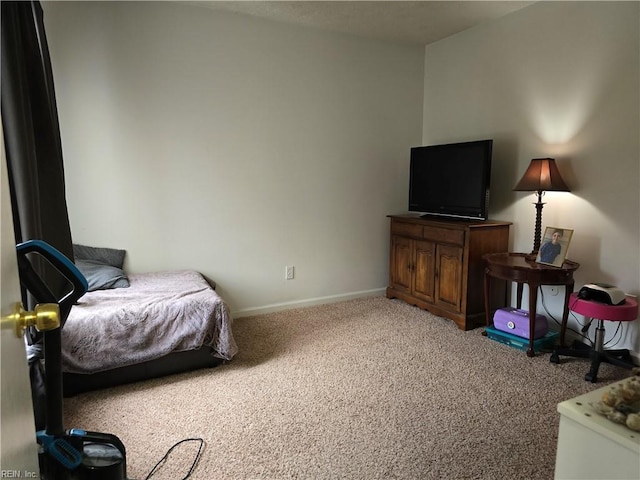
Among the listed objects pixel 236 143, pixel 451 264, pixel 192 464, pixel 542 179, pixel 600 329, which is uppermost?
pixel 236 143

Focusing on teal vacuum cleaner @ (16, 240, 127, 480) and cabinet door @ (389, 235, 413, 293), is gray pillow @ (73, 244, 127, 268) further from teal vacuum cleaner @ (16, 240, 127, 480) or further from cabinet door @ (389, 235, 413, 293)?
cabinet door @ (389, 235, 413, 293)

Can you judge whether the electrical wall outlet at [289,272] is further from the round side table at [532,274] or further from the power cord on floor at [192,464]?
the power cord on floor at [192,464]

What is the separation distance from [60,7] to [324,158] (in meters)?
2.22

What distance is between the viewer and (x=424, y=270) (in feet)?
12.0

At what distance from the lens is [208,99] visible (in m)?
3.29

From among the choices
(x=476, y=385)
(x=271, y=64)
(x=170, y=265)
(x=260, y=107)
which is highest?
(x=271, y=64)

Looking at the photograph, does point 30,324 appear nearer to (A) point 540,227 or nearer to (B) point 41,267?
(B) point 41,267

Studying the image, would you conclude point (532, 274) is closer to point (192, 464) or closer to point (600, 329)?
point (600, 329)

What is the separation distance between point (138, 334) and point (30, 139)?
1.21 metres

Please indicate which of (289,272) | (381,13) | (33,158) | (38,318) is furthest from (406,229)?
(38,318)

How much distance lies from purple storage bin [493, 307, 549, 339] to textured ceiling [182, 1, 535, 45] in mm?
2323

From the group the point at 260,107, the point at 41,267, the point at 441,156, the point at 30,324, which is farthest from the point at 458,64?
the point at 30,324

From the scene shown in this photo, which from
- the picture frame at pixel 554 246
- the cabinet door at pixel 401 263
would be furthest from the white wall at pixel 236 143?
the picture frame at pixel 554 246

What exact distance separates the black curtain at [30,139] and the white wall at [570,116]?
10.5 ft
